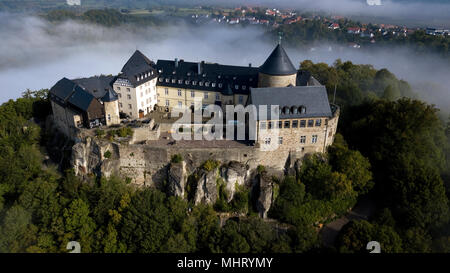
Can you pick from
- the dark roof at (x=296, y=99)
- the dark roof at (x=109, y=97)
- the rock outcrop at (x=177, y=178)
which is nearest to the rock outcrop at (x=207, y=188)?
the rock outcrop at (x=177, y=178)

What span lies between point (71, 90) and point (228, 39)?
124314mm

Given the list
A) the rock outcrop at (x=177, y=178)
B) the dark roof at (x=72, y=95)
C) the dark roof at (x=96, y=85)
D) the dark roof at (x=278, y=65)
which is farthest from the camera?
the dark roof at (x=96, y=85)

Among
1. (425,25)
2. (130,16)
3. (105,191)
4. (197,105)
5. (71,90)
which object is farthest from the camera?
(130,16)

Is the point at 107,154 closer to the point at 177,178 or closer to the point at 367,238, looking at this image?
the point at 177,178

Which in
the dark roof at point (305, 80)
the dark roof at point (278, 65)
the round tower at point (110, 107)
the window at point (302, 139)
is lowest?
the window at point (302, 139)

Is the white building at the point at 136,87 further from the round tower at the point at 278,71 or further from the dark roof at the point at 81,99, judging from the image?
the round tower at the point at 278,71

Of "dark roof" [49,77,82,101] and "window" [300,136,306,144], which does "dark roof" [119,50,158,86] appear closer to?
"dark roof" [49,77,82,101]

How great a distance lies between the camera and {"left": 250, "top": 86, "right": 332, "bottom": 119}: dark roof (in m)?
41.5

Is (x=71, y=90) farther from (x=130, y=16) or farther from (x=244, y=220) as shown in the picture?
(x=130, y=16)

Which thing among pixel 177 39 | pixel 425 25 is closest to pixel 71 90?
pixel 425 25

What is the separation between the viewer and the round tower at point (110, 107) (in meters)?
44.6
